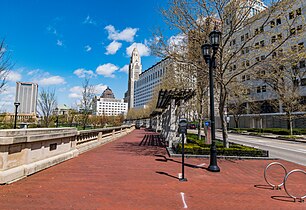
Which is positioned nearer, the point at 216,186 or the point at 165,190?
the point at 165,190

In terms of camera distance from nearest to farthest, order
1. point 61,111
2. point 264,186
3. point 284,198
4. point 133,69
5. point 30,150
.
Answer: point 284,198, point 264,186, point 30,150, point 61,111, point 133,69

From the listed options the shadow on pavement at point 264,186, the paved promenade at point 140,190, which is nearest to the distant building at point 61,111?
the paved promenade at point 140,190

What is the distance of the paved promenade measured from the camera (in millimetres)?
4539

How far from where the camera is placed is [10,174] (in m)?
5.71

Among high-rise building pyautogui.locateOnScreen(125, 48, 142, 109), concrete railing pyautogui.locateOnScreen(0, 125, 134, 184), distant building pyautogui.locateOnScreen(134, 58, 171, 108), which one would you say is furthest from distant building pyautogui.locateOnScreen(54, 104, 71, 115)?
high-rise building pyautogui.locateOnScreen(125, 48, 142, 109)

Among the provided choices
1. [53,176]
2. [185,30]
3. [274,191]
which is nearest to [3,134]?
[53,176]

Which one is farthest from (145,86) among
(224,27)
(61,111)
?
(224,27)

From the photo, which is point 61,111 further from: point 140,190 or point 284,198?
point 284,198

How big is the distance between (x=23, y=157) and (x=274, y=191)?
752 cm

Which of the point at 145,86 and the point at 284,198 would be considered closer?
the point at 284,198

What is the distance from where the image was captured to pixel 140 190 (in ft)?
18.0

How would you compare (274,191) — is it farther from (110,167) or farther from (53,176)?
(53,176)

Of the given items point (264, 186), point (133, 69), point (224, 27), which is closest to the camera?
point (264, 186)

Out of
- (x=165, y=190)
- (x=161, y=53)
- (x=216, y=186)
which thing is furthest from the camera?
(x=161, y=53)
